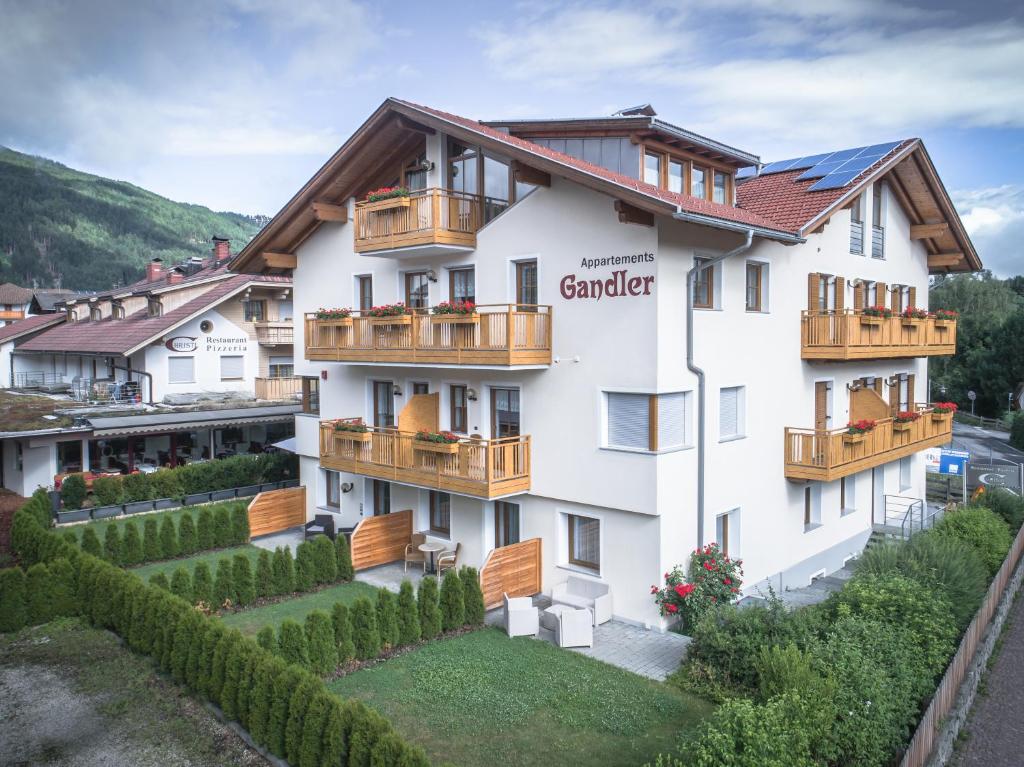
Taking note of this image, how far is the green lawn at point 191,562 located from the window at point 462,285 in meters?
8.57

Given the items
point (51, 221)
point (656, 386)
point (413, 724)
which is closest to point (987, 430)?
point (656, 386)

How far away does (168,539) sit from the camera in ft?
68.9

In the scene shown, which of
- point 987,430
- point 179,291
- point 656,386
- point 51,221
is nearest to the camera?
point 656,386

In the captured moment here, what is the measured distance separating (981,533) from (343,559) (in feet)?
51.9

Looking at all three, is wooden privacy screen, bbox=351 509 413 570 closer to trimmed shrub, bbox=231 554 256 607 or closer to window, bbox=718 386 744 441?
trimmed shrub, bbox=231 554 256 607

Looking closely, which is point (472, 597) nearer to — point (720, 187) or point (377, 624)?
point (377, 624)

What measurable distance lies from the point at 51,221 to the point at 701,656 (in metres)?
189

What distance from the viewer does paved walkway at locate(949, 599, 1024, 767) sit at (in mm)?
11523

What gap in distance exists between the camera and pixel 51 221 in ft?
547

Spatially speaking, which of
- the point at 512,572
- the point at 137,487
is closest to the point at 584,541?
the point at 512,572

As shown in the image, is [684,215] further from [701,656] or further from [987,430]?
[987,430]

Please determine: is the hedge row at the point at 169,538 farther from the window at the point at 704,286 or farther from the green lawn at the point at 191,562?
the window at the point at 704,286

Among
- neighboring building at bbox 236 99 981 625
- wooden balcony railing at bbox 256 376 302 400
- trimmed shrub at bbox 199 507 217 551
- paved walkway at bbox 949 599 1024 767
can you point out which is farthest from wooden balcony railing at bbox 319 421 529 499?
wooden balcony railing at bbox 256 376 302 400

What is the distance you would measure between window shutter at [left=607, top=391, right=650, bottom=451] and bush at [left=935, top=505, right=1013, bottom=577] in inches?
338
